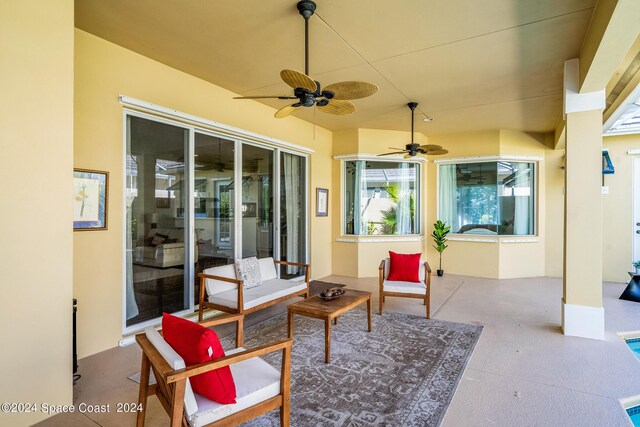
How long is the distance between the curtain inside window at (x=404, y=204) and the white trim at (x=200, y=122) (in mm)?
2632

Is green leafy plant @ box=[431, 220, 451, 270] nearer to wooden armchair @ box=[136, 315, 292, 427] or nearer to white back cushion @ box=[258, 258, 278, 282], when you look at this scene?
white back cushion @ box=[258, 258, 278, 282]

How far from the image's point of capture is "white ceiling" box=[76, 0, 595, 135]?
2.74m

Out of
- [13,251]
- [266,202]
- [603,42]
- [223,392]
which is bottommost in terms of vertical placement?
[223,392]

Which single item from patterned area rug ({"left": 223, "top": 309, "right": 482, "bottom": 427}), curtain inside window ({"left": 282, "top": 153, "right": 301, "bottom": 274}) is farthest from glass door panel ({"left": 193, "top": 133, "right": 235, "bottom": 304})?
curtain inside window ({"left": 282, "top": 153, "right": 301, "bottom": 274})

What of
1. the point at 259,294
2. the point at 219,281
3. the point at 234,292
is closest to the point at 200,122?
the point at 219,281

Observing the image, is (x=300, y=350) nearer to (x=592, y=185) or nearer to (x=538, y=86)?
(x=592, y=185)

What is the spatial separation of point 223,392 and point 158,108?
309 centimetres

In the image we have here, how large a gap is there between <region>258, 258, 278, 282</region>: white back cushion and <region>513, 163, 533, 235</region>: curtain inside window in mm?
5146

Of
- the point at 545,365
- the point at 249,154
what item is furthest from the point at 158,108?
the point at 545,365

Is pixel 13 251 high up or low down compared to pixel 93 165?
down

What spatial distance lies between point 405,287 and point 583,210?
212 centimetres

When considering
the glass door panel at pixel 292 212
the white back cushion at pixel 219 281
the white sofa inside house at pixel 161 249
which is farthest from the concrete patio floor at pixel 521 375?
the glass door panel at pixel 292 212

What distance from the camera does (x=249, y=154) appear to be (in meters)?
5.04

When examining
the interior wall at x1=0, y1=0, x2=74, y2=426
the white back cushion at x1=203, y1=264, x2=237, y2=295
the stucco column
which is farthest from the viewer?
the white back cushion at x1=203, y1=264, x2=237, y2=295
